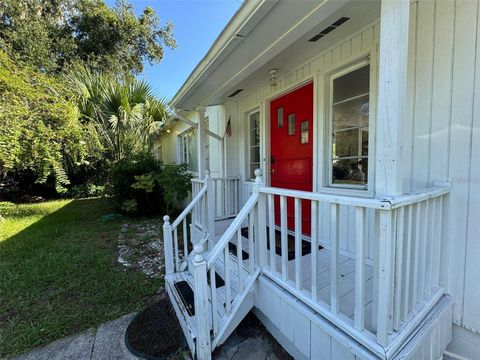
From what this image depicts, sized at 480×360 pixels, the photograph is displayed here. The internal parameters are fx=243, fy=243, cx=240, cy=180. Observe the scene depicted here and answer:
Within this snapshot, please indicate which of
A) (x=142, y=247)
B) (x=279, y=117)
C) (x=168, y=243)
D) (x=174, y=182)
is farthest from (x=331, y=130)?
(x=174, y=182)

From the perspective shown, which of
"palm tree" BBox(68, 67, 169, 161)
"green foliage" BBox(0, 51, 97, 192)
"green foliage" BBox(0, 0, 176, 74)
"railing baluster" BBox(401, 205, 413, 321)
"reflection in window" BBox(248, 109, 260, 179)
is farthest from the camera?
"green foliage" BBox(0, 0, 176, 74)

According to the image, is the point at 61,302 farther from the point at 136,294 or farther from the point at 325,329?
the point at 325,329

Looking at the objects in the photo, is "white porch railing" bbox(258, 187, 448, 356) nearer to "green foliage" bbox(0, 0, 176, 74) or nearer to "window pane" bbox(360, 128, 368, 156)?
"window pane" bbox(360, 128, 368, 156)

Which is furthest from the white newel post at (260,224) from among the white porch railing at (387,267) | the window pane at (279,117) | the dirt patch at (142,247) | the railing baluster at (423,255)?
the dirt patch at (142,247)

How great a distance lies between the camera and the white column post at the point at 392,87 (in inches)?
48.6

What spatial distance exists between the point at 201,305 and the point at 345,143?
2062mm

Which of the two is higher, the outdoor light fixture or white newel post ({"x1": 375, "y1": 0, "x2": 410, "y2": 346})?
the outdoor light fixture

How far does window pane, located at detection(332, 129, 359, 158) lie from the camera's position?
246cm

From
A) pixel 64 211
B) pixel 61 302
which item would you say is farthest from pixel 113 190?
pixel 61 302

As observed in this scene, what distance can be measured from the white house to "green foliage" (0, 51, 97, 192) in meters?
4.86

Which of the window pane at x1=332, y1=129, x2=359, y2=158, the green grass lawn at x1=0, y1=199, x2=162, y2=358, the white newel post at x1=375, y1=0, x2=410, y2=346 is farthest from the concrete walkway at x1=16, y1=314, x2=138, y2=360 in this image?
the window pane at x1=332, y1=129, x2=359, y2=158

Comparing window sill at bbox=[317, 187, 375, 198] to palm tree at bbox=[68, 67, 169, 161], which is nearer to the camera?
window sill at bbox=[317, 187, 375, 198]

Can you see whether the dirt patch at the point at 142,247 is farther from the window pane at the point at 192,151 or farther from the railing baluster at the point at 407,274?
the railing baluster at the point at 407,274

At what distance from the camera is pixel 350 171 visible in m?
2.53
